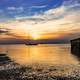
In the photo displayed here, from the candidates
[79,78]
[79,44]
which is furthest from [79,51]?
[79,78]

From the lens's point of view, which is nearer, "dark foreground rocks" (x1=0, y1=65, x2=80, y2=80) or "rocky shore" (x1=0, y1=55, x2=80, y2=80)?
"dark foreground rocks" (x1=0, y1=65, x2=80, y2=80)

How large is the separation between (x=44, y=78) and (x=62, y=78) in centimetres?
231

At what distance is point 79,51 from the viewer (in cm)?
8662

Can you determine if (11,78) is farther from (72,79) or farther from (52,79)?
(72,79)

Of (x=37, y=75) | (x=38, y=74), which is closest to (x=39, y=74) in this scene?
(x=38, y=74)

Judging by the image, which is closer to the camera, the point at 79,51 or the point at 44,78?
the point at 44,78

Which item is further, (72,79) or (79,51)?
(79,51)

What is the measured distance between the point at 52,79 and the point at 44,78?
1155 millimetres

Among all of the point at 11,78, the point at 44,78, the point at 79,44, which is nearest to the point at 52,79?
the point at 44,78

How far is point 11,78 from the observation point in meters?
23.5

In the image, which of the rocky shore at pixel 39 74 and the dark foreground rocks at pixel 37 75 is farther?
the rocky shore at pixel 39 74

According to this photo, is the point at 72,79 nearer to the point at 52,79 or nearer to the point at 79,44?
the point at 52,79

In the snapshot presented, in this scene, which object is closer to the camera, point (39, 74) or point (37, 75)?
point (37, 75)

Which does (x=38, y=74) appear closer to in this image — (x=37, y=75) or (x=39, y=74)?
(x=39, y=74)
